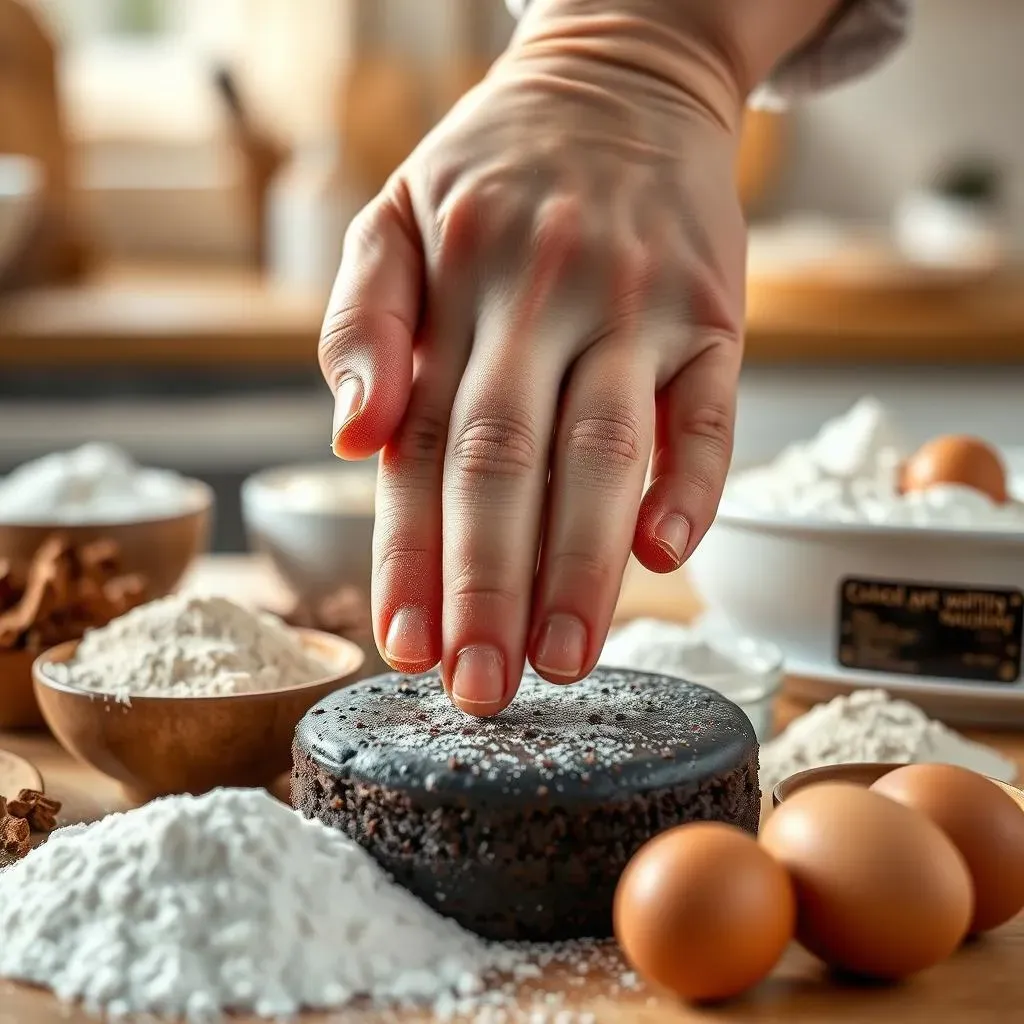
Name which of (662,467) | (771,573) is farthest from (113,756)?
(771,573)

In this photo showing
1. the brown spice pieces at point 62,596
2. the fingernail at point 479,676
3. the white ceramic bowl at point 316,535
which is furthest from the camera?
the white ceramic bowl at point 316,535

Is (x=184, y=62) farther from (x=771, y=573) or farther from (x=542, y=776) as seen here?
(x=542, y=776)

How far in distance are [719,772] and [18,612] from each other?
59cm

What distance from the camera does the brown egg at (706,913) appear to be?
0.61m

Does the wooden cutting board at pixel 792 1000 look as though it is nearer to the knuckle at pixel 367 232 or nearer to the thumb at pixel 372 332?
the thumb at pixel 372 332

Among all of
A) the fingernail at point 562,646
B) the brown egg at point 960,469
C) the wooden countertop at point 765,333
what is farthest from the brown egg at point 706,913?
the wooden countertop at point 765,333

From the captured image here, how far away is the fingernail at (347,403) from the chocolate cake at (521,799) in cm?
16

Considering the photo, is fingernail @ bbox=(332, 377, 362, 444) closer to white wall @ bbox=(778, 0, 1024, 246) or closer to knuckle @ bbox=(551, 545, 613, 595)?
knuckle @ bbox=(551, 545, 613, 595)

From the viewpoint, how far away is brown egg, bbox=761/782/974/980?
64cm

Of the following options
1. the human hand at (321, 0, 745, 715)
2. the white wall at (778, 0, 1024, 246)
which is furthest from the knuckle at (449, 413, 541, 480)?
the white wall at (778, 0, 1024, 246)

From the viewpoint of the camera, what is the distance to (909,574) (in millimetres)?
1100

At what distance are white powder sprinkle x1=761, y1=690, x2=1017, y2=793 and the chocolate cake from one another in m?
0.17

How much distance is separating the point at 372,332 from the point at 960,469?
585 mm

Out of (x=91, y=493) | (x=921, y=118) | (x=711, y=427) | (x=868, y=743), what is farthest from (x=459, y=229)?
(x=921, y=118)
